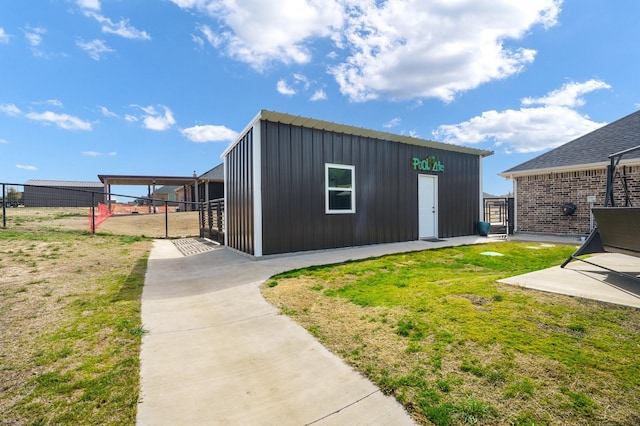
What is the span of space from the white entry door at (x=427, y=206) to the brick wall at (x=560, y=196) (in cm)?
492

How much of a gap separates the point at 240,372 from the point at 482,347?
187 cm

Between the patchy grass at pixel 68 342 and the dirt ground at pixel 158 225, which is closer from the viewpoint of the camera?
the patchy grass at pixel 68 342

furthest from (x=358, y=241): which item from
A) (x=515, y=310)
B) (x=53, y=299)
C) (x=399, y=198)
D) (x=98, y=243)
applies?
(x=98, y=243)

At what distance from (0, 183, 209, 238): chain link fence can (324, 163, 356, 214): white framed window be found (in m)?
5.45

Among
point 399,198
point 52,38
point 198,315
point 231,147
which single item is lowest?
point 198,315

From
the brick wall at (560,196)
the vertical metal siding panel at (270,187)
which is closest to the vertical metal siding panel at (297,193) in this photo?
the vertical metal siding panel at (270,187)

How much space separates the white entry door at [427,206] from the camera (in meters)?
9.71

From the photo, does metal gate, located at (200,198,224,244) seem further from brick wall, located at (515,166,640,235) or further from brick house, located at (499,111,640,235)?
brick wall, located at (515,166,640,235)

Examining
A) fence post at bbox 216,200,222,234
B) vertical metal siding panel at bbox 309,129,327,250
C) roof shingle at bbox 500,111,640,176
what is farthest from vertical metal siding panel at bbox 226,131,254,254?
roof shingle at bbox 500,111,640,176

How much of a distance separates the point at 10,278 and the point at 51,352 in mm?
3502

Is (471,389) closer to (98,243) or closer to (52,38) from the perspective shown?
(98,243)

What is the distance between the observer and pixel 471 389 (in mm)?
1759

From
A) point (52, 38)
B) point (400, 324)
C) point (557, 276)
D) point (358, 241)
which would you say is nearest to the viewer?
point (400, 324)

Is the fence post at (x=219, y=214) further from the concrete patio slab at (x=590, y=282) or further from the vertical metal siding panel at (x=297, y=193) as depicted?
the concrete patio slab at (x=590, y=282)
